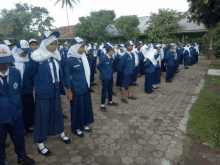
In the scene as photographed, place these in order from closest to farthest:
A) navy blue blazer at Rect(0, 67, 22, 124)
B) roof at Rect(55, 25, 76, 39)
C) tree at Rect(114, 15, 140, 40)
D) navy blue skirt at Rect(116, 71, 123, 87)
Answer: navy blue blazer at Rect(0, 67, 22, 124)
navy blue skirt at Rect(116, 71, 123, 87)
tree at Rect(114, 15, 140, 40)
roof at Rect(55, 25, 76, 39)

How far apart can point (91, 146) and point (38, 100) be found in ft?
4.41

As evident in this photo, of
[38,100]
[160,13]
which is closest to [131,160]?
[38,100]

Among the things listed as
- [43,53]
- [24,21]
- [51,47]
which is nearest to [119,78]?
[51,47]

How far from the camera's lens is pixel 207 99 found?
596cm

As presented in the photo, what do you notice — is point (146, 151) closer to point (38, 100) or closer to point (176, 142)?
point (176, 142)

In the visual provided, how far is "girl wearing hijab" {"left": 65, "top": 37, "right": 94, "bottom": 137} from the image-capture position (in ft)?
11.1

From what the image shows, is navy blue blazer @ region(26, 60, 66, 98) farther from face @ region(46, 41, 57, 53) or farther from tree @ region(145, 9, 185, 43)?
tree @ region(145, 9, 185, 43)

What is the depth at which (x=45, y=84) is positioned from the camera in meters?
2.88

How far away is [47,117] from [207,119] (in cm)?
393

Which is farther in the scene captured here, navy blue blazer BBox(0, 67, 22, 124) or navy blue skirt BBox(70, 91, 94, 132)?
navy blue skirt BBox(70, 91, 94, 132)

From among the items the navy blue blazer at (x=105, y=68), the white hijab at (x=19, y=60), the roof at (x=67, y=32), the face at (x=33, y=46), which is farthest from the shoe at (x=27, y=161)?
the roof at (x=67, y=32)

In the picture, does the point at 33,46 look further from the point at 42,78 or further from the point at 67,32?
the point at 67,32

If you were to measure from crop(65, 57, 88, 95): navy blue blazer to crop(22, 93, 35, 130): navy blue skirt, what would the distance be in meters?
0.95

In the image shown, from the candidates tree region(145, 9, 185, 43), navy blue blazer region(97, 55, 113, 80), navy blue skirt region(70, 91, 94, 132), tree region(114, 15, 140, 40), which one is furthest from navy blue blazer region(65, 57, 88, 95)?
tree region(114, 15, 140, 40)
